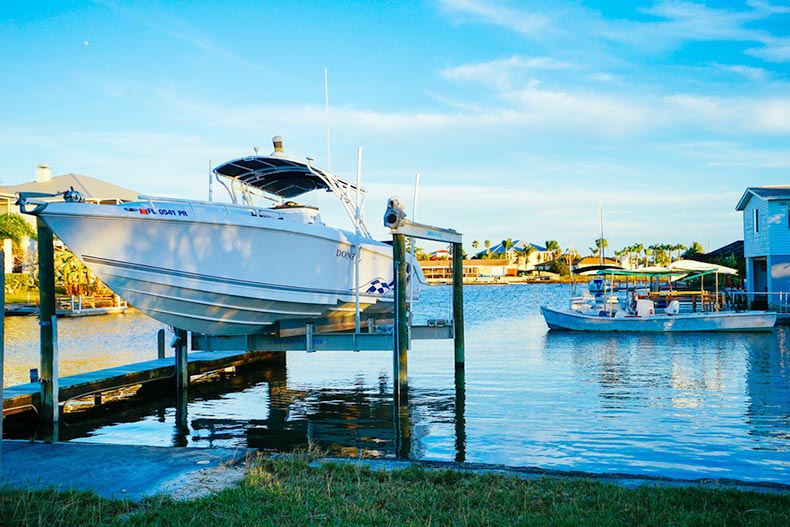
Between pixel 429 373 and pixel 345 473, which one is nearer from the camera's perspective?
pixel 345 473

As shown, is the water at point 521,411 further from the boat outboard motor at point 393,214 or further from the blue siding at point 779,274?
the blue siding at point 779,274

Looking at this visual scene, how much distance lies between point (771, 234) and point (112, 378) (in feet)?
98.1

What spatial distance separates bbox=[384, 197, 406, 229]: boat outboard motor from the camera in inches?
525

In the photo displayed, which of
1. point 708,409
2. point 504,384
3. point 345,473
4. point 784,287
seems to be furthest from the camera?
point 784,287

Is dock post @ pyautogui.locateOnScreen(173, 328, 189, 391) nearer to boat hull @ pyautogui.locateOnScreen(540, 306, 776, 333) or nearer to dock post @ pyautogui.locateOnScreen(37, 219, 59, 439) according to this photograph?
dock post @ pyautogui.locateOnScreen(37, 219, 59, 439)

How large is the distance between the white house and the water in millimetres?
7847

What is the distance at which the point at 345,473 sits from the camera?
23.6ft

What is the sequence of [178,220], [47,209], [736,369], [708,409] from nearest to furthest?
[47,209] < [178,220] < [708,409] < [736,369]

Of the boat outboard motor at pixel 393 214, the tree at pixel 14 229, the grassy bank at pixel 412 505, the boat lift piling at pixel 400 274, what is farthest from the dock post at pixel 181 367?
the tree at pixel 14 229

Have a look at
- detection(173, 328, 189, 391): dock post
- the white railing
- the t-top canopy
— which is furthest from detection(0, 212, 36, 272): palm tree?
the white railing

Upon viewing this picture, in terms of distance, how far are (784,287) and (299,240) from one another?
28.6 metres

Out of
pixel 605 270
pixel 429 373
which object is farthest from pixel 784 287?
pixel 429 373

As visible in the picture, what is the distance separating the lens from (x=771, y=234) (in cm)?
3284

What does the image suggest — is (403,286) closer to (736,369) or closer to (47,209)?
(47,209)
